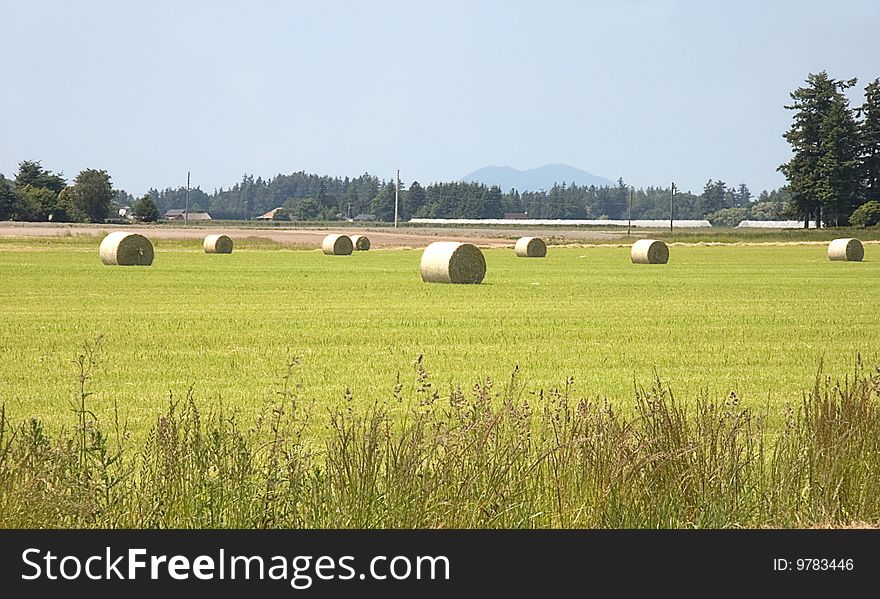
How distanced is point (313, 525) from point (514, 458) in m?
1.42

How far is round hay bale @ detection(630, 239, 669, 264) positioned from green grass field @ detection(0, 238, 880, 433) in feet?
47.8

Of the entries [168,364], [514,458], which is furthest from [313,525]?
[168,364]

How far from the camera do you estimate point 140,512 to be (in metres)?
7.59

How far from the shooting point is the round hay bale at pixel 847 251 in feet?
205

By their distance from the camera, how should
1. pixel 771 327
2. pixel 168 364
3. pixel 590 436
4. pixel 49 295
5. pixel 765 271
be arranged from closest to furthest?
pixel 590 436 → pixel 168 364 → pixel 771 327 → pixel 49 295 → pixel 765 271

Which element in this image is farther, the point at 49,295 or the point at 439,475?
the point at 49,295

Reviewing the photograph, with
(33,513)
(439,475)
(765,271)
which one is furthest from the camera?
(765,271)

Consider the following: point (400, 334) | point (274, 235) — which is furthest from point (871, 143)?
point (400, 334)

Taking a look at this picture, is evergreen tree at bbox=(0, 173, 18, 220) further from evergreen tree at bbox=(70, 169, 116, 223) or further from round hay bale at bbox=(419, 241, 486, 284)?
round hay bale at bbox=(419, 241, 486, 284)

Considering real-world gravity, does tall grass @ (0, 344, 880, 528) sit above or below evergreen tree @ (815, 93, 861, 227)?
below

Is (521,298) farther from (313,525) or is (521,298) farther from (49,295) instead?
(313,525)

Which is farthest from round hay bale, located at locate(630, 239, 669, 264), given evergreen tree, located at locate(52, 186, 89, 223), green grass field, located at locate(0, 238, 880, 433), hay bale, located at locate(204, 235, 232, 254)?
evergreen tree, located at locate(52, 186, 89, 223)

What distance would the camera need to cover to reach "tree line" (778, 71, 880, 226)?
135m

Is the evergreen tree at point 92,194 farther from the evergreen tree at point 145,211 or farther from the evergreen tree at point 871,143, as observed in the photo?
the evergreen tree at point 871,143
